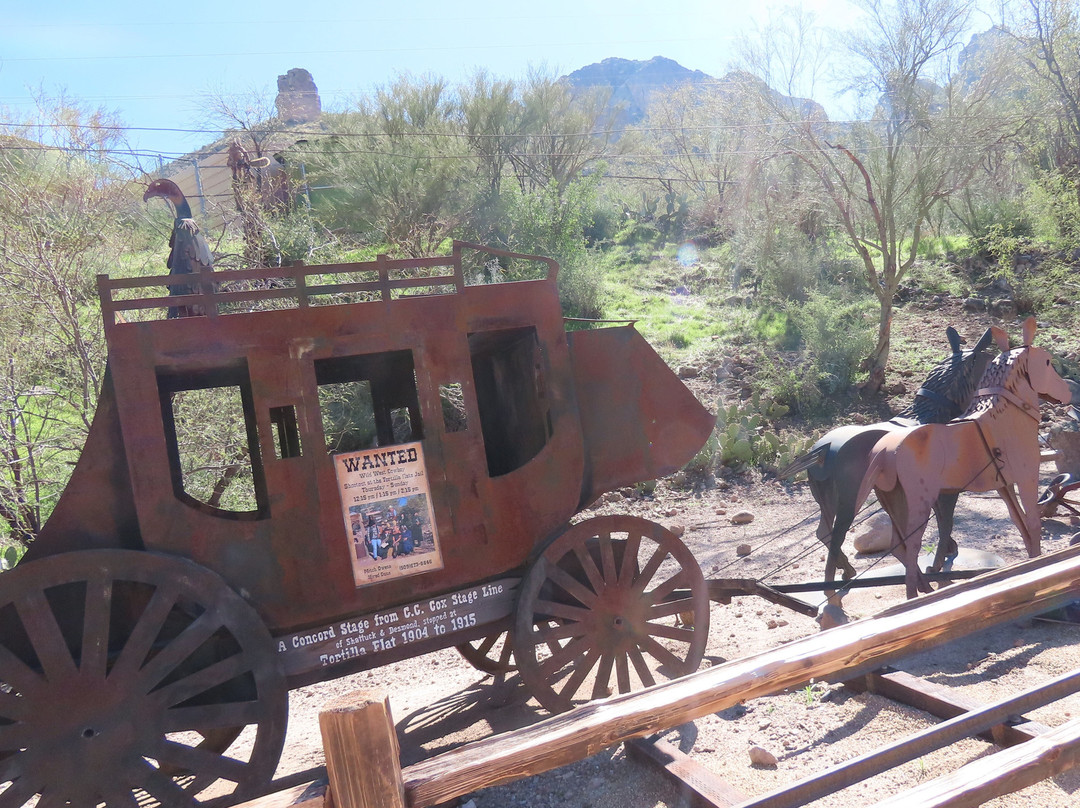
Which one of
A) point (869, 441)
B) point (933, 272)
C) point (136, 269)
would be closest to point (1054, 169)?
point (933, 272)

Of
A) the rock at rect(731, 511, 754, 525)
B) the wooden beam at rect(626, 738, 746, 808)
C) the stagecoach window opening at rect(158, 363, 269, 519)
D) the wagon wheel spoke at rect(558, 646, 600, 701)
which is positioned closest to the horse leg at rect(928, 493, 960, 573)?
the wooden beam at rect(626, 738, 746, 808)

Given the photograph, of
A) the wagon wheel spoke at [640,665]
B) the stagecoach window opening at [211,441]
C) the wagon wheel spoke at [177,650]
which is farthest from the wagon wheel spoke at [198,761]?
the stagecoach window opening at [211,441]

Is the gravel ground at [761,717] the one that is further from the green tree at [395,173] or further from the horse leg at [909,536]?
the green tree at [395,173]

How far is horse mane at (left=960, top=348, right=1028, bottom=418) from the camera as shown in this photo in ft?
16.9

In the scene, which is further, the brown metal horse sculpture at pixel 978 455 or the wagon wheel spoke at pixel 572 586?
the brown metal horse sculpture at pixel 978 455

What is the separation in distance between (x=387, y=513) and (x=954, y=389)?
14.3 ft

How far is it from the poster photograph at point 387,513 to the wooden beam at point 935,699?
260cm

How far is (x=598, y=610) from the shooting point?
4.05 m

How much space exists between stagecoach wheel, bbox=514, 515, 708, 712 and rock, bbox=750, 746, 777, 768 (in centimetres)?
56

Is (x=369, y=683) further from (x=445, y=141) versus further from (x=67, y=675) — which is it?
(x=445, y=141)

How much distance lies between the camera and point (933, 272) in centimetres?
1816

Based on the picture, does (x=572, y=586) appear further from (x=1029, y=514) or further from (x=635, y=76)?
(x=635, y=76)

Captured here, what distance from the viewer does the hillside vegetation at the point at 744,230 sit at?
8719 millimetres

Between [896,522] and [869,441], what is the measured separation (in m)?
0.58
